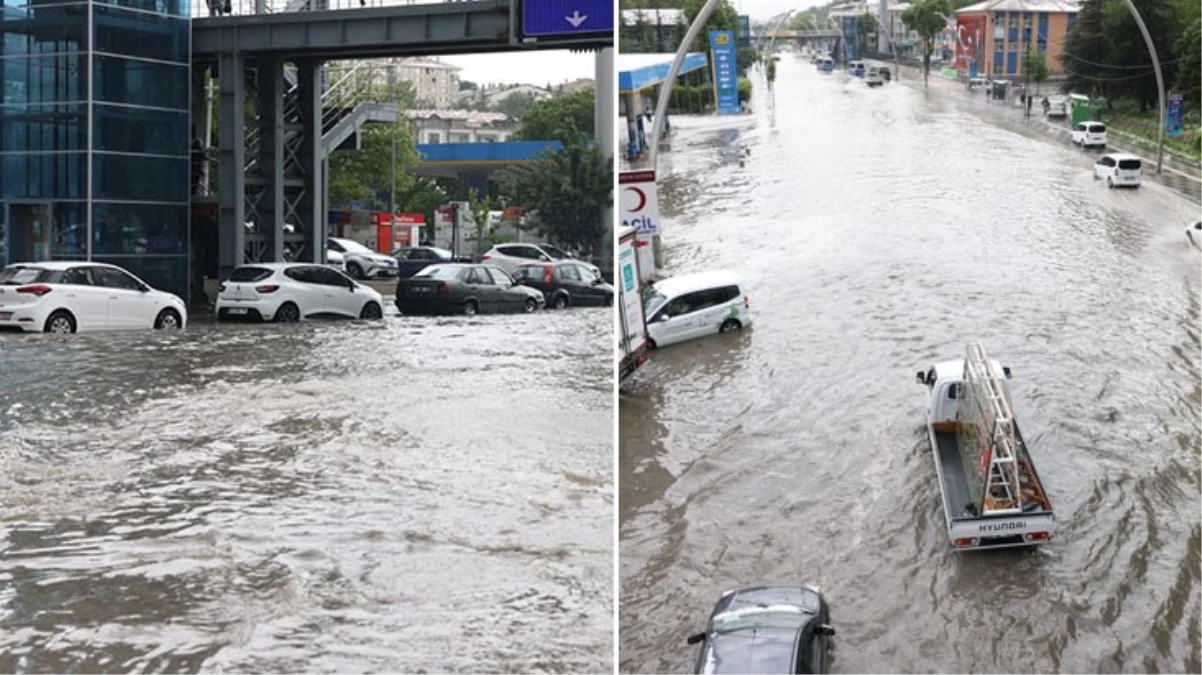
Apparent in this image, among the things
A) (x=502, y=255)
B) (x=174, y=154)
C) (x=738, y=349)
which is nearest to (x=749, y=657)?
(x=738, y=349)

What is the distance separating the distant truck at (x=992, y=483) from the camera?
44.8 feet

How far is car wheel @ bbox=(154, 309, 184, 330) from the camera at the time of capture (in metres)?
21.6

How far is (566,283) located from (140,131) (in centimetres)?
879

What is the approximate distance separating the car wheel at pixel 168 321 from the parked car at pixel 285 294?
1.69 m

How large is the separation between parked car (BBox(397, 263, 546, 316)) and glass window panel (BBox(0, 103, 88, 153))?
6.18 metres

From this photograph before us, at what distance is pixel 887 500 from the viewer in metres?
15.3

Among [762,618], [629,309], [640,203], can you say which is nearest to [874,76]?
[640,203]

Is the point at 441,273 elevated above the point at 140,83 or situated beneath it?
situated beneath

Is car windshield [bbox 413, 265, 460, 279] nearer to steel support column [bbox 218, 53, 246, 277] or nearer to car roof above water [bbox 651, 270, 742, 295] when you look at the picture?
steel support column [bbox 218, 53, 246, 277]

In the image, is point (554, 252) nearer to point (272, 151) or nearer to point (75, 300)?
point (272, 151)

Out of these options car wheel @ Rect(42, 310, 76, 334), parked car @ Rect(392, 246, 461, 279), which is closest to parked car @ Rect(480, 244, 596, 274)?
parked car @ Rect(392, 246, 461, 279)

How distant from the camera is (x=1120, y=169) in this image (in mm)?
29703

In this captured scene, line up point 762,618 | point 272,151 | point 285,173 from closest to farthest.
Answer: point 762,618, point 272,151, point 285,173

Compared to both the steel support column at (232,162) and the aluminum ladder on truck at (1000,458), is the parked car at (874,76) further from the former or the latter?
the aluminum ladder on truck at (1000,458)
